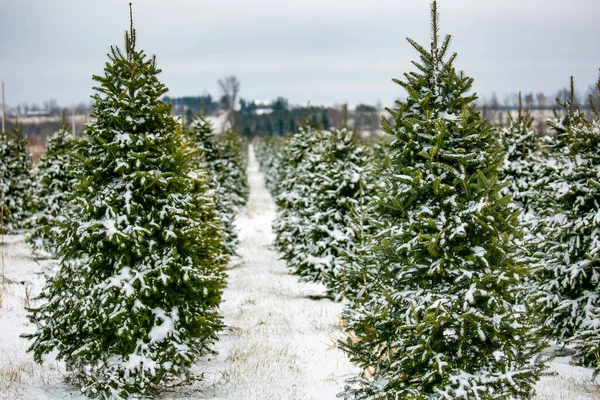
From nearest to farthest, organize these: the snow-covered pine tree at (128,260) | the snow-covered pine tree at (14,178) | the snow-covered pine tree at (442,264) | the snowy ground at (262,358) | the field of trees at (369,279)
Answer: the snow-covered pine tree at (442,264), the field of trees at (369,279), the snow-covered pine tree at (128,260), the snowy ground at (262,358), the snow-covered pine tree at (14,178)

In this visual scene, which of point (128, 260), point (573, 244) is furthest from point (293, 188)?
point (128, 260)

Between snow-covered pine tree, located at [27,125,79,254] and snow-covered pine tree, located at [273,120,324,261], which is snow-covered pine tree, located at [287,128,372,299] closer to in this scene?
snow-covered pine tree, located at [273,120,324,261]

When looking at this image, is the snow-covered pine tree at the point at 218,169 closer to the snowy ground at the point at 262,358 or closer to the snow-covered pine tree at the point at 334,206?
the snowy ground at the point at 262,358

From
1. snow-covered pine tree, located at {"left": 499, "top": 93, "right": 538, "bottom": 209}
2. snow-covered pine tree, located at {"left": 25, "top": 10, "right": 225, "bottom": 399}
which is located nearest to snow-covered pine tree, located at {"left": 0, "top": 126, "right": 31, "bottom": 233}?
snow-covered pine tree, located at {"left": 25, "top": 10, "right": 225, "bottom": 399}

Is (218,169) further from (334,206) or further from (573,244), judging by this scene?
(573,244)

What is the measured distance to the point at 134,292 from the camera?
6.05 m

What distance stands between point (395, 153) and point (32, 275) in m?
13.5

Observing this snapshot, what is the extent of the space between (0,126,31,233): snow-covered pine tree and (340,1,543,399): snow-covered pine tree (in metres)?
19.4

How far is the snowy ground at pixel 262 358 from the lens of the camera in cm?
674

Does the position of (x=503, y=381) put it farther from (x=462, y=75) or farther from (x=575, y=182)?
(x=575, y=182)

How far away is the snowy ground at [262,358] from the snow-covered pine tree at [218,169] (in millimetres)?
3261

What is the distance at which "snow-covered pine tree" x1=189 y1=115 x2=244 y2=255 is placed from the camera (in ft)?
55.9

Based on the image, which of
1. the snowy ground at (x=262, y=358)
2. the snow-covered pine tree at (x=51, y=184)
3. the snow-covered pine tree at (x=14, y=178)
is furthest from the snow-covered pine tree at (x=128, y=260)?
the snow-covered pine tree at (x=14, y=178)

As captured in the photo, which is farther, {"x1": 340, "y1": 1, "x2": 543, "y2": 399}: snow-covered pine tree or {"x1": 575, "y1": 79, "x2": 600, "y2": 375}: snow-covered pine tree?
{"x1": 575, "y1": 79, "x2": 600, "y2": 375}: snow-covered pine tree
